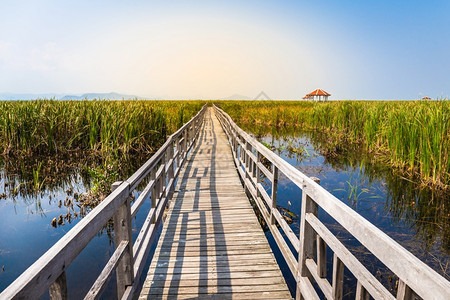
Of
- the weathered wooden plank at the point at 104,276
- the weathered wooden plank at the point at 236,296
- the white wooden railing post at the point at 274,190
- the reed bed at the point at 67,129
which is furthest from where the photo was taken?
the reed bed at the point at 67,129

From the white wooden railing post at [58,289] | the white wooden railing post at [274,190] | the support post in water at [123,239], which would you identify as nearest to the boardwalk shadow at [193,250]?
the support post in water at [123,239]

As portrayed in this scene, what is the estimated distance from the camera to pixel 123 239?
8.38ft

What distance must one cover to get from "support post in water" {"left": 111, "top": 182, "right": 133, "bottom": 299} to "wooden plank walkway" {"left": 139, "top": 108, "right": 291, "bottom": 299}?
499 millimetres

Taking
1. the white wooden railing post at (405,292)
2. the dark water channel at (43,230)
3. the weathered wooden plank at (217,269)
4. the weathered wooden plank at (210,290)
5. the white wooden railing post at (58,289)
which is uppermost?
the white wooden railing post at (405,292)

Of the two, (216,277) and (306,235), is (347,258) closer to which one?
(306,235)

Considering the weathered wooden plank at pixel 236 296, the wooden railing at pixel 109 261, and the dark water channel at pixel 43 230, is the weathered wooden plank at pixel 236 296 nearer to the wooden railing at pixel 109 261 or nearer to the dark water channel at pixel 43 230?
the wooden railing at pixel 109 261

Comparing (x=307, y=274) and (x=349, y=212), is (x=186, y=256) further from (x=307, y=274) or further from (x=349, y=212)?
(x=349, y=212)

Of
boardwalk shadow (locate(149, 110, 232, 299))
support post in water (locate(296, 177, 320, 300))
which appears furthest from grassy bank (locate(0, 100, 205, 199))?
support post in water (locate(296, 177, 320, 300))

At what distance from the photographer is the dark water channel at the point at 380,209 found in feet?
15.1

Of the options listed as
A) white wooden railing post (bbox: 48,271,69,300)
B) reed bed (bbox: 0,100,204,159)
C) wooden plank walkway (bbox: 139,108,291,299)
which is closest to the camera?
white wooden railing post (bbox: 48,271,69,300)

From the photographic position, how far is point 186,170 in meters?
8.45

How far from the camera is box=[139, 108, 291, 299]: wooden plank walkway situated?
3076mm

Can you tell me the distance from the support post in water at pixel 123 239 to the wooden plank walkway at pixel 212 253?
0.50m

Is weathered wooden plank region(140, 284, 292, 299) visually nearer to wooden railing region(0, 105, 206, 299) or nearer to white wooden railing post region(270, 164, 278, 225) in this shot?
wooden railing region(0, 105, 206, 299)
